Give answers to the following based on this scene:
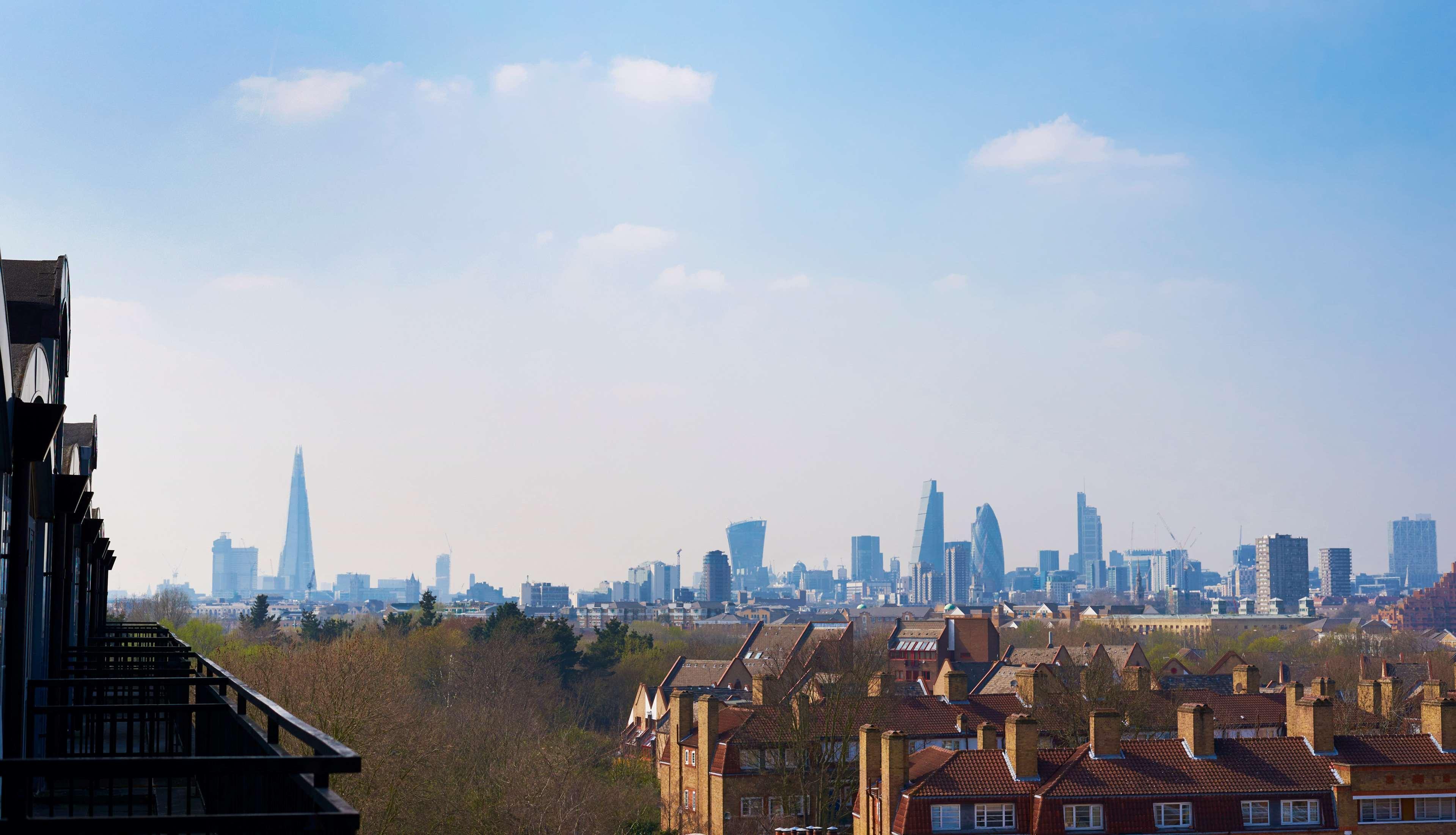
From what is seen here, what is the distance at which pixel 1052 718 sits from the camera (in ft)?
196

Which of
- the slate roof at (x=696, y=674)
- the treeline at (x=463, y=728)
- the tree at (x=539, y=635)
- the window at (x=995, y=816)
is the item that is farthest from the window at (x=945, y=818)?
the slate roof at (x=696, y=674)

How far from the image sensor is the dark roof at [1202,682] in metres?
78.3

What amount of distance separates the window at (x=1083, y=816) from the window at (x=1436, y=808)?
11780 millimetres

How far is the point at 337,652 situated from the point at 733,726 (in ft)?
56.9

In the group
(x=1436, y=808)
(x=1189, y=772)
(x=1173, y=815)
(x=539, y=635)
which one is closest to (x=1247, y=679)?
(x=1436, y=808)

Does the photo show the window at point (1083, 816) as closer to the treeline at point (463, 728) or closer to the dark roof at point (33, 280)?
the treeline at point (463, 728)

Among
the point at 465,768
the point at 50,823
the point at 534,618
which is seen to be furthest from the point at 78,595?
the point at 534,618

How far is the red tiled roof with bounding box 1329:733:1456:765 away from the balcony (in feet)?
126

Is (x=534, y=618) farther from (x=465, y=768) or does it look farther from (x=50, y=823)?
(x=50, y=823)

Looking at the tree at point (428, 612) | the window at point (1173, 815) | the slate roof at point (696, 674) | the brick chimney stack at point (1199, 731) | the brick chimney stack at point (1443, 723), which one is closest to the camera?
the window at point (1173, 815)

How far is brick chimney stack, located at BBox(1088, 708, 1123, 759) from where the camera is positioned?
141 feet

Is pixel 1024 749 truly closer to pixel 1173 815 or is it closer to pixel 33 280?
pixel 1173 815

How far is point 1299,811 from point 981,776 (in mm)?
10357

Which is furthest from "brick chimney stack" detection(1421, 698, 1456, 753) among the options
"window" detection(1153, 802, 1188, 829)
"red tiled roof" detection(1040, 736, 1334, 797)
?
"window" detection(1153, 802, 1188, 829)
